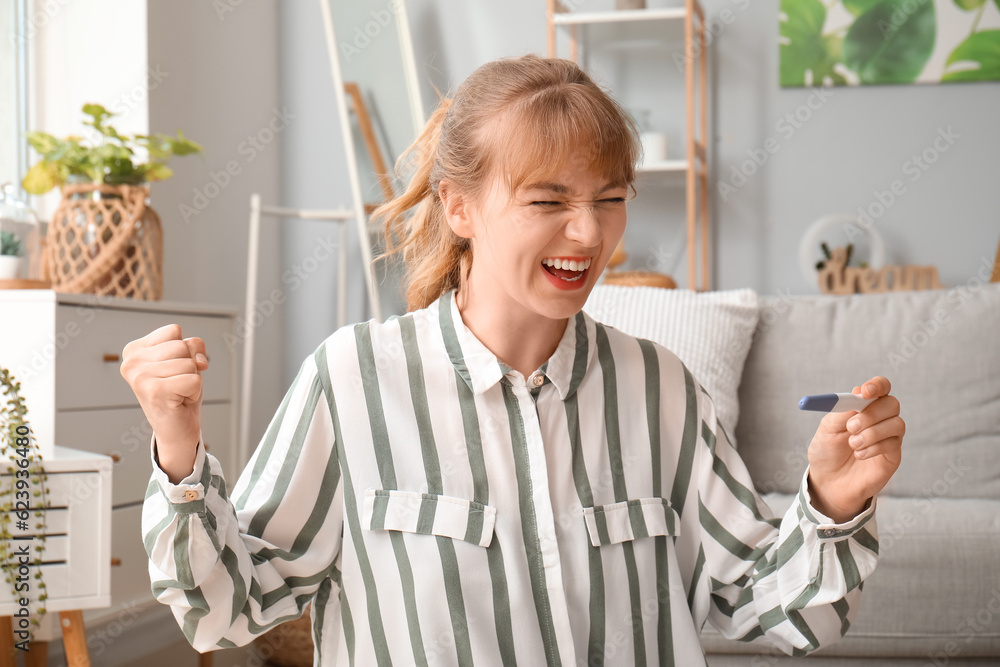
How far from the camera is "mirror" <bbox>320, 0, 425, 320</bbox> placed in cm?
296

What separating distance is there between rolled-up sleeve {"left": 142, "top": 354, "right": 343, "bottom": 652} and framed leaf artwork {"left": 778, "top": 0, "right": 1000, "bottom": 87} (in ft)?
8.10

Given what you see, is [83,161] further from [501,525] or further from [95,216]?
[501,525]

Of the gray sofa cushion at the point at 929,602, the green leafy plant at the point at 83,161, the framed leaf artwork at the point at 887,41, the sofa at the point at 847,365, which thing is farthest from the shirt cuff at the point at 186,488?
the framed leaf artwork at the point at 887,41

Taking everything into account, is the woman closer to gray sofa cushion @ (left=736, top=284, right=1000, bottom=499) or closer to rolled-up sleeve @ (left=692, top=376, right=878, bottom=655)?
rolled-up sleeve @ (left=692, top=376, right=878, bottom=655)

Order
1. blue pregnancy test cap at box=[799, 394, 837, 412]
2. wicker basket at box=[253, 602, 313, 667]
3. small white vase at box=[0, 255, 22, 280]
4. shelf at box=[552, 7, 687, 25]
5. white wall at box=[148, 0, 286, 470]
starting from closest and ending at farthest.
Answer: blue pregnancy test cap at box=[799, 394, 837, 412] < small white vase at box=[0, 255, 22, 280] < wicker basket at box=[253, 602, 313, 667] < white wall at box=[148, 0, 286, 470] < shelf at box=[552, 7, 687, 25]

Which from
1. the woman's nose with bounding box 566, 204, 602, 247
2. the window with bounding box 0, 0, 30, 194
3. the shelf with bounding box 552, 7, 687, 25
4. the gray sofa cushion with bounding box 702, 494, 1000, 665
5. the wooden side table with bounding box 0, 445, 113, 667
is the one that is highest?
the shelf with bounding box 552, 7, 687, 25

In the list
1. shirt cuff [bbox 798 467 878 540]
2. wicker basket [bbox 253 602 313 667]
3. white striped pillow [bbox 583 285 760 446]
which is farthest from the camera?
wicker basket [bbox 253 602 313 667]

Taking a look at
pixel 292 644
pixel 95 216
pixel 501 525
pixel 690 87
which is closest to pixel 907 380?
pixel 690 87

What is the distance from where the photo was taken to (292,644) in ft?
7.58

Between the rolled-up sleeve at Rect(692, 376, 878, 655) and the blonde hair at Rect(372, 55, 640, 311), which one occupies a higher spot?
the blonde hair at Rect(372, 55, 640, 311)

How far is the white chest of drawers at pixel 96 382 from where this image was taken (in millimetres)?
1725

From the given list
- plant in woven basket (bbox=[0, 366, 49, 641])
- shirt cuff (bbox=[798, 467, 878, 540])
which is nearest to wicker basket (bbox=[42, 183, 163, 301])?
plant in woven basket (bbox=[0, 366, 49, 641])

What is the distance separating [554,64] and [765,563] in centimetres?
56

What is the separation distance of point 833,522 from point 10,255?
5.28 feet
